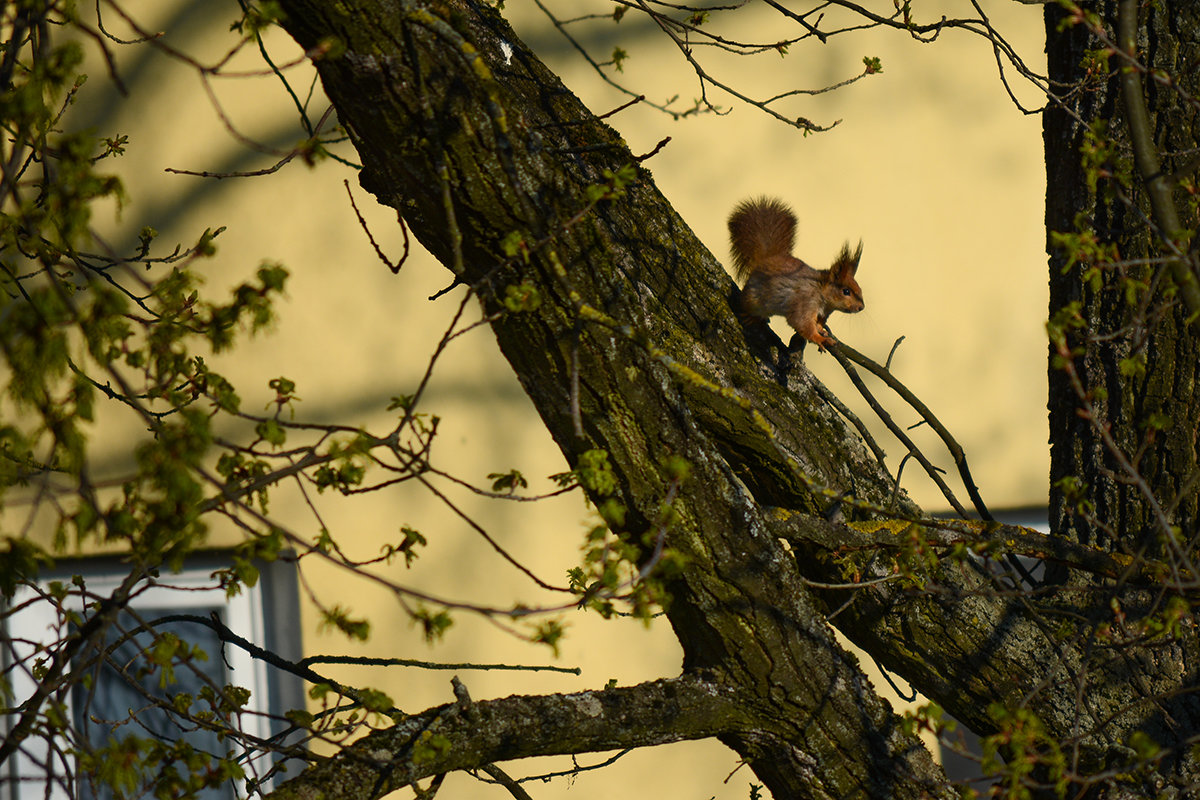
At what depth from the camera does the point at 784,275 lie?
201 cm

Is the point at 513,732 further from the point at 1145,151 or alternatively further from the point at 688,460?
the point at 1145,151

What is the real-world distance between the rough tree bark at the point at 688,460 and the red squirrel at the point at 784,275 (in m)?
0.24

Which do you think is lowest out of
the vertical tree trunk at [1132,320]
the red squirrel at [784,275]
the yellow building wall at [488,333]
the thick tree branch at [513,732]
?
the thick tree branch at [513,732]

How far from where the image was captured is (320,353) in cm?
306

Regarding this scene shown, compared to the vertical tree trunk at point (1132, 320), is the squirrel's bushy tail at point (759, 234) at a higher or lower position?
higher

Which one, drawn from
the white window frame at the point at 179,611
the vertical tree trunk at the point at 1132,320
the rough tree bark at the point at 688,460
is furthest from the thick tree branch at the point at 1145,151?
the white window frame at the point at 179,611

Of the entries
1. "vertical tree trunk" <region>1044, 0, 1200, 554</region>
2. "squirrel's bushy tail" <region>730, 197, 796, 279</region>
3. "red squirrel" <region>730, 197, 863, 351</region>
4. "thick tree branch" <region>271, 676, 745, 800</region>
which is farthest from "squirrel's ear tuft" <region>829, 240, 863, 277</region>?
"thick tree branch" <region>271, 676, 745, 800</region>

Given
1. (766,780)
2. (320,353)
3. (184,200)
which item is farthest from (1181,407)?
(184,200)

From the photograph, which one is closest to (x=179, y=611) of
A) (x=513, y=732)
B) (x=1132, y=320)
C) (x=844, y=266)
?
(x=513, y=732)

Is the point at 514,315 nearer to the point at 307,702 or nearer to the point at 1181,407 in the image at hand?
the point at 1181,407

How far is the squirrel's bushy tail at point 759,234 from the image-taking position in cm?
220

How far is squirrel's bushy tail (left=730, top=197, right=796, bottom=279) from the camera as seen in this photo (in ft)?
7.23

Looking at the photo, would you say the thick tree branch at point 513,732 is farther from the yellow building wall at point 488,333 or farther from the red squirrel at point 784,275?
the yellow building wall at point 488,333

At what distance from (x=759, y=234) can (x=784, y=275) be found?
9.3 inches
